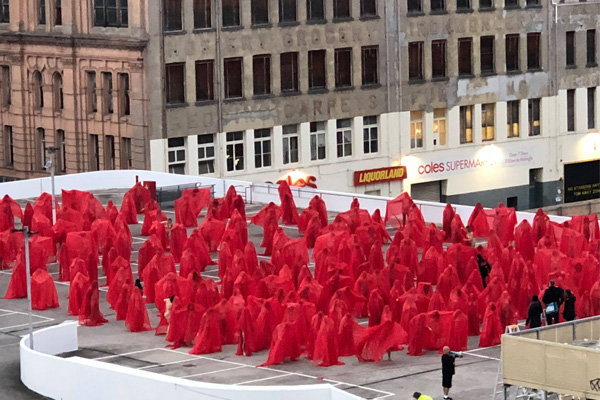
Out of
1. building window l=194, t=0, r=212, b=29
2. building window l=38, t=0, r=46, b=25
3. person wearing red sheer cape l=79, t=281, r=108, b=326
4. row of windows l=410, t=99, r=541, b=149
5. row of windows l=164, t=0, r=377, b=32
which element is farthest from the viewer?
row of windows l=410, t=99, r=541, b=149

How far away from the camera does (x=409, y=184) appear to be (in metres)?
79.8

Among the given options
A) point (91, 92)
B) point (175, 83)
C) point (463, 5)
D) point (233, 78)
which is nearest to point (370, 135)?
point (463, 5)

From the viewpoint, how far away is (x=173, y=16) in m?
72.1

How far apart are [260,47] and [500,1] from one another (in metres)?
13.3

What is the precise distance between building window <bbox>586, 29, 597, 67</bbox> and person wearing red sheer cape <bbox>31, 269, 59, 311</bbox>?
150 feet

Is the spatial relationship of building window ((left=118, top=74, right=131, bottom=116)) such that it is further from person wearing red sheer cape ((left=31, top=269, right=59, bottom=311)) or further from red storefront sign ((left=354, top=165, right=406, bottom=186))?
person wearing red sheer cape ((left=31, top=269, right=59, bottom=311))

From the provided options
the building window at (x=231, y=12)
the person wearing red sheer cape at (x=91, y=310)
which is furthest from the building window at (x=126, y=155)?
the person wearing red sheer cape at (x=91, y=310)

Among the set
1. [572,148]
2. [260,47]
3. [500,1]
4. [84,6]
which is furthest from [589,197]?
[84,6]

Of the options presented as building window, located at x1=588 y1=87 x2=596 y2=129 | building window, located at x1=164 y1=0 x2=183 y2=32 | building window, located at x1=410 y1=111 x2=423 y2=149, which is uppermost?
building window, located at x1=164 y1=0 x2=183 y2=32

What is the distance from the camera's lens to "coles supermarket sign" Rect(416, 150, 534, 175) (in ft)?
264

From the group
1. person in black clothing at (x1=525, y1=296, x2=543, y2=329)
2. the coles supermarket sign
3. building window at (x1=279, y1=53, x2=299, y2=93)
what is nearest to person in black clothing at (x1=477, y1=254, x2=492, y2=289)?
person in black clothing at (x1=525, y1=296, x2=543, y2=329)

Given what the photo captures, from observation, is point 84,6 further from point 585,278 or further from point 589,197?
point 585,278

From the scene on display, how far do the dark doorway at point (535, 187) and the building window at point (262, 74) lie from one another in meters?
15.3

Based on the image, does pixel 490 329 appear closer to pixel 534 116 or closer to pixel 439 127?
pixel 439 127
